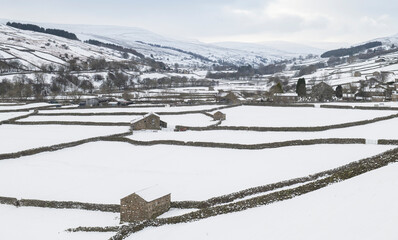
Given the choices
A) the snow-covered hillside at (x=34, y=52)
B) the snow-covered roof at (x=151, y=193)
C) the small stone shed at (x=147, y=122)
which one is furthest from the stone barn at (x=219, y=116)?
the snow-covered hillside at (x=34, y=52)

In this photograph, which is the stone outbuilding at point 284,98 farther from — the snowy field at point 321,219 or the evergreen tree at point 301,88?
the snowy field at point 321,219

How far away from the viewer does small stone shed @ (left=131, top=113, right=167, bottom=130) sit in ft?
149

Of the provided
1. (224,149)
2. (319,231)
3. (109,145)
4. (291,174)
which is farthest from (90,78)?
(319,231)

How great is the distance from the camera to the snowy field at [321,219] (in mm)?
13797

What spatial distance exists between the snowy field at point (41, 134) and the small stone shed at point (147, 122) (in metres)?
1.40

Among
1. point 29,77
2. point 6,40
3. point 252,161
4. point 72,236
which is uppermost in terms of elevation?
point 6,40

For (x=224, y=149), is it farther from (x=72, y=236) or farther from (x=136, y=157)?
(x=72, y=236)

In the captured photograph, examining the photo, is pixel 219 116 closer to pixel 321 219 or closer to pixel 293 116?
pixel 293 116

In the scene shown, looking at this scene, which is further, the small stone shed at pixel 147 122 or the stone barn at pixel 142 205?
the small stone shed at pixel 147 122

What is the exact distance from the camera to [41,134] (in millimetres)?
44469

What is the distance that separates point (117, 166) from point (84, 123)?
2139cm

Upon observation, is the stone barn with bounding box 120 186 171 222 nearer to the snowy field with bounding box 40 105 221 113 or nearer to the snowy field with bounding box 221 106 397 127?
the snowy field with bounding box 221 106 397 127

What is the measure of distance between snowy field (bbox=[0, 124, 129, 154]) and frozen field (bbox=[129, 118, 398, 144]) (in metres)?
Result: 5.85

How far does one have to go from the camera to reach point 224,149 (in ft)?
113
